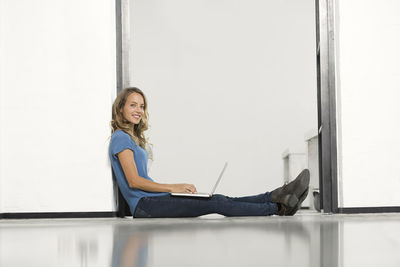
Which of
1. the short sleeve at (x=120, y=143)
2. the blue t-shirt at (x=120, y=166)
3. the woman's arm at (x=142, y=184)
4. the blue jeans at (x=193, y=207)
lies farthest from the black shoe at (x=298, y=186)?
the short sleeve at (x=120, y=143)

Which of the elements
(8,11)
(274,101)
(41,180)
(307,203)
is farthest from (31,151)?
(274,101)

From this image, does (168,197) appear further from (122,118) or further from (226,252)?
(226,252)

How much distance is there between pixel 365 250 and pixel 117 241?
53 cm

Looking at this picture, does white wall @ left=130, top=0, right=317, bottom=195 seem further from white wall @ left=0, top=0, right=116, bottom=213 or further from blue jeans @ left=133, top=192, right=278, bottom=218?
blue jeans @ left=133, top=192, right=278, bottom=218

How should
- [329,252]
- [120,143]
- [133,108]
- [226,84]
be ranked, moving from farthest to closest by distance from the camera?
[226,84] → [133,108] → [120,143] → [329,252]

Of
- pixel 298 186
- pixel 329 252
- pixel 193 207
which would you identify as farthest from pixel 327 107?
pixel 329 252

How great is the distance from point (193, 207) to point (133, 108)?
0.65 meters

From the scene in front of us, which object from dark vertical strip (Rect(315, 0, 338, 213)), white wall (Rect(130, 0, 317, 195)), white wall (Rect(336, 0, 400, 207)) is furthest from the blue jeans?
white wall (Rect(130, 0, 317, 195))

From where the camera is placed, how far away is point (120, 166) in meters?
2.73

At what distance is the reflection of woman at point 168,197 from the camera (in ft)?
8.38

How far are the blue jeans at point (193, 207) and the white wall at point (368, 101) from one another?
0.57 m

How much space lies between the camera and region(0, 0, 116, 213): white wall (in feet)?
9.20

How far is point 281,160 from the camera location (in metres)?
5.86

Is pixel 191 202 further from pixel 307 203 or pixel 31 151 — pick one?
pixel 307 203
